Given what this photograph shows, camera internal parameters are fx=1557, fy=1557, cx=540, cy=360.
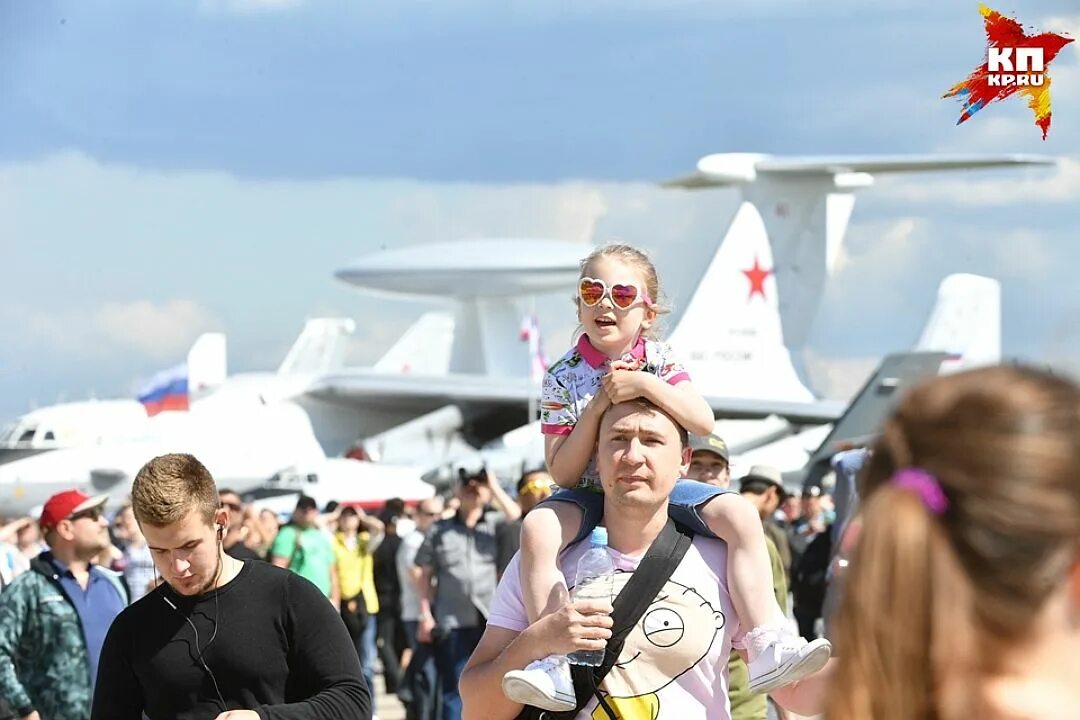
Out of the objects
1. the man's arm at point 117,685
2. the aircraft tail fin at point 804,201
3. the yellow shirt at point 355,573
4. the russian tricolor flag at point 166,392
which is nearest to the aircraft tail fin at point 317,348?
the aircraft tail fin at point 804,201

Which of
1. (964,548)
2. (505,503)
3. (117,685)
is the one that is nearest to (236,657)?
(117,685)

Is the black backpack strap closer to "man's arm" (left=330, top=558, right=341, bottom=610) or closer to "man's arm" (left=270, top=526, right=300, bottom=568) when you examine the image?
"man's arm" (left=270, top=526, right=300, bottom=568)

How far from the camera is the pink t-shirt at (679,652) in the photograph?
271 cm

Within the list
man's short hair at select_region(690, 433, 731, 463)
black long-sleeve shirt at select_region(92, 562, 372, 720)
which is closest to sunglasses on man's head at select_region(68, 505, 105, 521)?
man's short hair at select_region(690, 433, 731, 463)

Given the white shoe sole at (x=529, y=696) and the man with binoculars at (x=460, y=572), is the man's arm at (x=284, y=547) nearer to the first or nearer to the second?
the man with binoculars at (x=460, y=572)

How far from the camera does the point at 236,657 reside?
318cm

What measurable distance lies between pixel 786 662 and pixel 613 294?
852mm

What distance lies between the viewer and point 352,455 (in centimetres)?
3412

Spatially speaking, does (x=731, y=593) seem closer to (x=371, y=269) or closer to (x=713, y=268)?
(x=713, y=268)

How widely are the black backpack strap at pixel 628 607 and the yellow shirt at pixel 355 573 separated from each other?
9037mm

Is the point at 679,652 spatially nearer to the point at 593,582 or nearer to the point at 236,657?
the point at 593,582

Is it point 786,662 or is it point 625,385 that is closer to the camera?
point 786,662

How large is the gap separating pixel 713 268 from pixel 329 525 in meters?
28.8

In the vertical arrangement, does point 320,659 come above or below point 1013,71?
below
